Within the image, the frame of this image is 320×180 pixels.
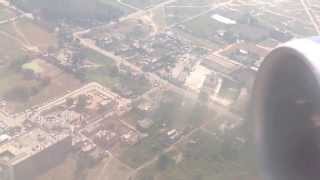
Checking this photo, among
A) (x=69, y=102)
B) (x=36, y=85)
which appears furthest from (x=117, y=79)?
(x=36, y=85)

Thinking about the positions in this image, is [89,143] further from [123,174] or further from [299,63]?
[299,63]

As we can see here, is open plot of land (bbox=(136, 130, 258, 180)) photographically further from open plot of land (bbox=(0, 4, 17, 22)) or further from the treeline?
open plot of land (bbox=(0, 4, 17, 22))

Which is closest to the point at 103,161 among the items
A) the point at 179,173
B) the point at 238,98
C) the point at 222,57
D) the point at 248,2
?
the point at 179,173

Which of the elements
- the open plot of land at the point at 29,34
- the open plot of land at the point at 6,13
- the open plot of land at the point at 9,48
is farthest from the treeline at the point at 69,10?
the open plot of land at the point at 9,48

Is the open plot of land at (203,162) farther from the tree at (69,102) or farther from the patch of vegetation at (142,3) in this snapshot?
the patch of vegetation at (142,3)

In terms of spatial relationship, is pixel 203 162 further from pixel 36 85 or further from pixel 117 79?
pixel 36 85
